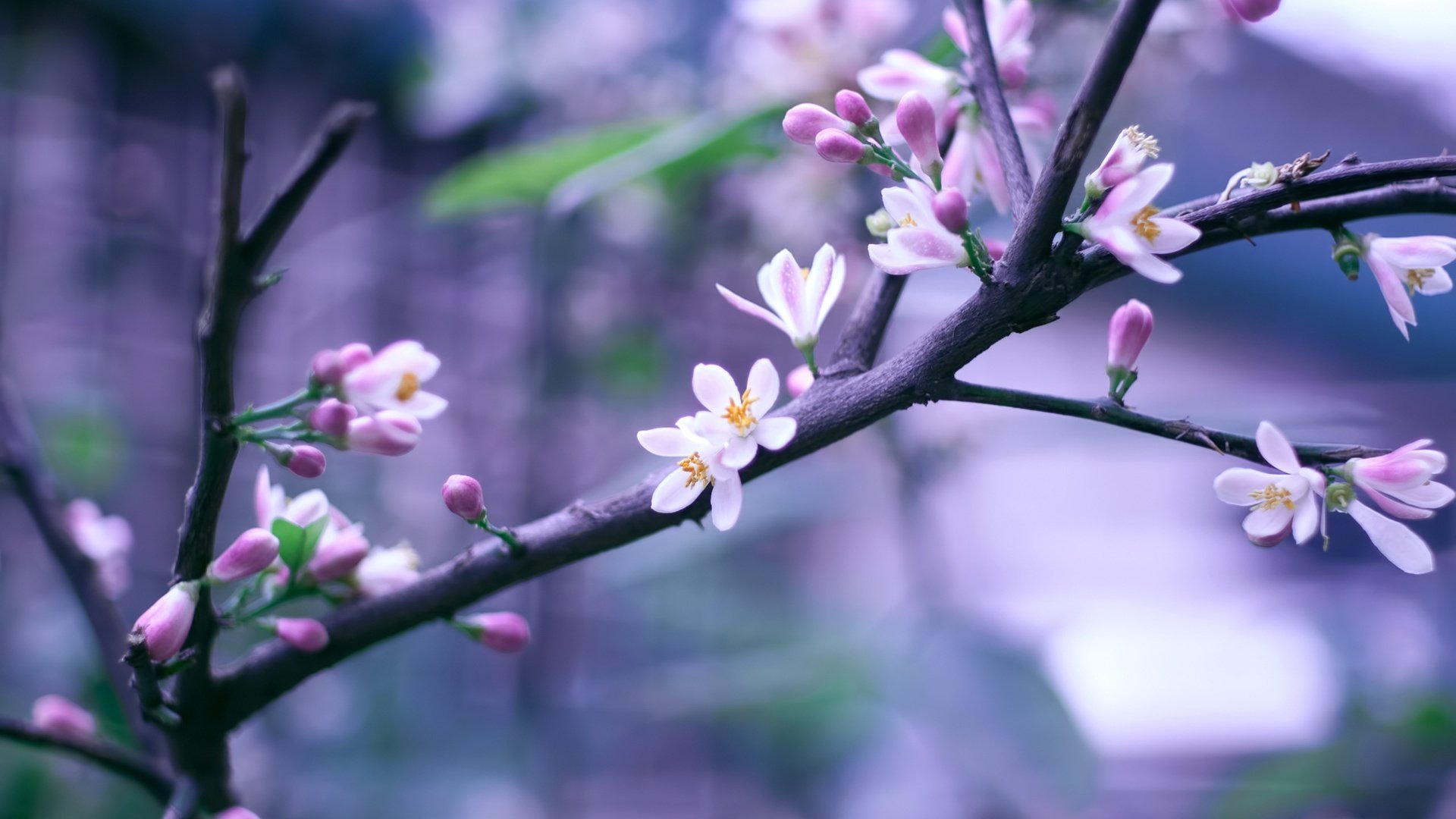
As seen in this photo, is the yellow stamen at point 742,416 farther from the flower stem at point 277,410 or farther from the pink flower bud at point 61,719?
the pink flower bud at point 61,719

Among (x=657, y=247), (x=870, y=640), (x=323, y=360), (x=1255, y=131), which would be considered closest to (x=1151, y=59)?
(x=1255, y=131)

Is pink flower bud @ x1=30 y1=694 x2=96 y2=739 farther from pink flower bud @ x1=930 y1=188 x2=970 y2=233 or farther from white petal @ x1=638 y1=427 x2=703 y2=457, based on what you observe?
pink flower bud @ x1=930 y1=188 x2=970 y2=233

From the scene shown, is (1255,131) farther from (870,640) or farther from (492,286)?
(492,286)

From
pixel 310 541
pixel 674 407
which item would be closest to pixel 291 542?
pixel 310 541

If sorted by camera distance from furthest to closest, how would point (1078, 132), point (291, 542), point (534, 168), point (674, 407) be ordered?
point (674, 407)
point (534, 168)
point (291, 542)
point (1078, 132)

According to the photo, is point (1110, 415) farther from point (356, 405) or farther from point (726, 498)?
point (356, 405)

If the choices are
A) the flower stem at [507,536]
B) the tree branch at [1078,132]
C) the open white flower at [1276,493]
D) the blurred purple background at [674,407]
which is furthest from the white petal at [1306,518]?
the blurred purple background at [674,407]
